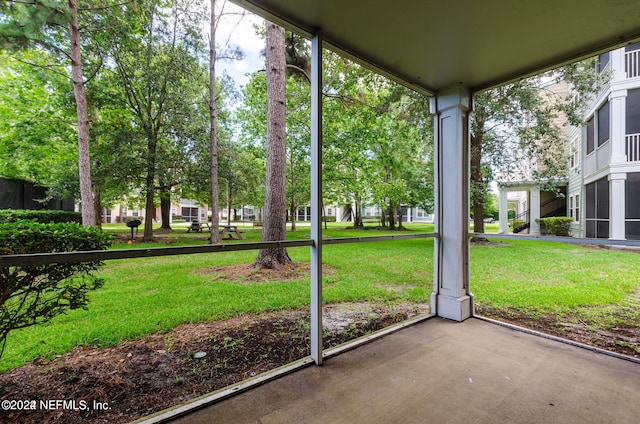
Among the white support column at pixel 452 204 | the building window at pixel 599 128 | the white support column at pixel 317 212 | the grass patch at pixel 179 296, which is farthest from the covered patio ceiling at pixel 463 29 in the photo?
the building window at pixel 599 128

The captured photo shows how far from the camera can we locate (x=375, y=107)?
7.28 meters

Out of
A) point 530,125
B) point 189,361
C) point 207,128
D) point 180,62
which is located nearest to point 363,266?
point 189,361

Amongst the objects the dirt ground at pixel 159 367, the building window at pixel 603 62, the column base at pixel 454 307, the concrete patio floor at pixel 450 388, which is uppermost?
the building window at pixel 603 62

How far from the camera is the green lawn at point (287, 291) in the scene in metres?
2.60

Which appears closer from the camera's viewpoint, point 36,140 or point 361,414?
point 361,414

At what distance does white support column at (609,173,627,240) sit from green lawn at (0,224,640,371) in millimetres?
550

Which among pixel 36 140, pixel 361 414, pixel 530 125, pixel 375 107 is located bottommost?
pixel 361 414

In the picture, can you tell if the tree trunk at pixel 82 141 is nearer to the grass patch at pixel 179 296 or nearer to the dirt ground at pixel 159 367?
the grass patch at pixel 179 296

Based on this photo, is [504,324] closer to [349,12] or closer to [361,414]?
[361,414]

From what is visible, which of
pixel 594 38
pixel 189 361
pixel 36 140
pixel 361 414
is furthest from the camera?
pixel 36 140

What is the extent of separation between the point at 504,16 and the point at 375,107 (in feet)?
19.3

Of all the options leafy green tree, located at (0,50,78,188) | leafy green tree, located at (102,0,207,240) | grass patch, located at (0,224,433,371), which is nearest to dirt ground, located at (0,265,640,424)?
grass patch, located at (0,224,433,371)

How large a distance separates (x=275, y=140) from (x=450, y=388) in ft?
13.6

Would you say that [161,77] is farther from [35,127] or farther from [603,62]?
[603,62]
